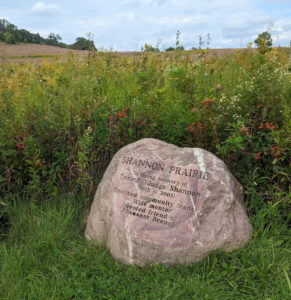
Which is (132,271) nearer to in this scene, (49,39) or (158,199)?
(158,199)

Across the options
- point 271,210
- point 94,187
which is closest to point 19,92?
point 94,187

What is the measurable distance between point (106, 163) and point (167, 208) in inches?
49.8

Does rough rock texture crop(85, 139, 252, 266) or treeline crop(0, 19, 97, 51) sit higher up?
treeline crop(0, 19, 97, 51)

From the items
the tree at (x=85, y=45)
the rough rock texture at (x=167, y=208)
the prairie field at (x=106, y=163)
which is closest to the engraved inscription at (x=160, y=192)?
the rough rock texture at (x=167, y=208)

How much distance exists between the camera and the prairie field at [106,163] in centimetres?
277

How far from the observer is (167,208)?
311cm

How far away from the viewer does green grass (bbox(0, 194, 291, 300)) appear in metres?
2.67

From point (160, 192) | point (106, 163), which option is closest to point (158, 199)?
point (160, 192)

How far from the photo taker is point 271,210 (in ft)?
10.9

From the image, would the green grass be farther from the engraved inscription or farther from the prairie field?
the engraved inscription

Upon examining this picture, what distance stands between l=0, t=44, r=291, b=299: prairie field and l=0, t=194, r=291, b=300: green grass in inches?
0.4

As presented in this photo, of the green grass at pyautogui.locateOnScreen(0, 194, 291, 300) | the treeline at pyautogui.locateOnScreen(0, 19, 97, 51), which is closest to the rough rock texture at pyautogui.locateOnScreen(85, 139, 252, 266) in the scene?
the green grass at pyautogui.locateOnScreen(0, 194, 291, 300)

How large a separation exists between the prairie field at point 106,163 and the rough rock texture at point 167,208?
0.14m

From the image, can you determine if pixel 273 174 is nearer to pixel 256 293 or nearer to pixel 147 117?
pixel 256 293
